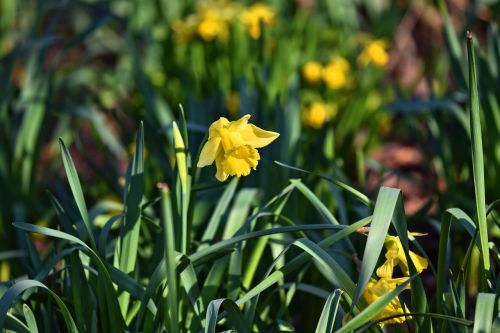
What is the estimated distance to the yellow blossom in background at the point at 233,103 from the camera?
9.89ft

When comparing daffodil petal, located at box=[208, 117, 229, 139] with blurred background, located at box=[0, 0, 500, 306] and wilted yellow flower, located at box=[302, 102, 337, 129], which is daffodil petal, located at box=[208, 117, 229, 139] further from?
wilted yellow flower, located at box=[302, 102, 337, 129]

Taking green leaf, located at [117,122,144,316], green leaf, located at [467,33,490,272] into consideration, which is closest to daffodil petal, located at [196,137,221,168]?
green leaf, located at [117,122,144,316]

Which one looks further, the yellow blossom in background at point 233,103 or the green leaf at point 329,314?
the yellow blossom in background at point 233,103

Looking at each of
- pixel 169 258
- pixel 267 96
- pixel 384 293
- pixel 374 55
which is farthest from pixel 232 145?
pixel 374 55

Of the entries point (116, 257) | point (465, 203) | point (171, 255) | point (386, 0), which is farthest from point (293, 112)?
point (386, 0)

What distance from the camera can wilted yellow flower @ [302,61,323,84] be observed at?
309cm

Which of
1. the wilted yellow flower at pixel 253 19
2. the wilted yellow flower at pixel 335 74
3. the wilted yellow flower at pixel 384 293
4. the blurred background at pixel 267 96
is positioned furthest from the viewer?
the wilted yellow flower at pixel 253 19

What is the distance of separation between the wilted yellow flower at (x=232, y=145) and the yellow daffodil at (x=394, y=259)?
30cm

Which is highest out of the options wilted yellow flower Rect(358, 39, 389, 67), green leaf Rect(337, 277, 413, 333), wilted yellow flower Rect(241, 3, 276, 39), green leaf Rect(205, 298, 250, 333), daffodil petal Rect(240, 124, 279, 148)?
wilted yellow flower Rect(241, 3, 276, 39)

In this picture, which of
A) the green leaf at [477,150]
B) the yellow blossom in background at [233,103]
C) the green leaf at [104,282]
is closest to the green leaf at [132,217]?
the green leaf at [104,282]

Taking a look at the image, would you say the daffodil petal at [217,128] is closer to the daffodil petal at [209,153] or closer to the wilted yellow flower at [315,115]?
the daffodil petal at [209,153]

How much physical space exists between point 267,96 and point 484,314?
1.50m

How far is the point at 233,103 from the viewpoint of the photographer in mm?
3062

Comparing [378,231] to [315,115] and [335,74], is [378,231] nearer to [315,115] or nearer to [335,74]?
[315,115]
